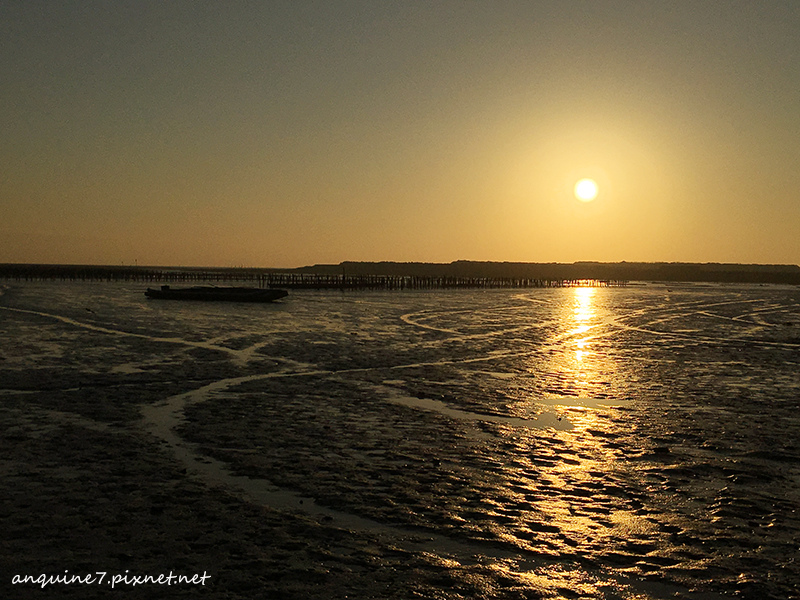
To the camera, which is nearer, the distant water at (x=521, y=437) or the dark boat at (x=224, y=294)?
the distant water at (x=521, y=437)

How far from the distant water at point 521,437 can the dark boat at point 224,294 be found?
3025 centimetres

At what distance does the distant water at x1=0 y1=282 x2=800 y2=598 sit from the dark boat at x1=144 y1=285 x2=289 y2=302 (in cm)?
3025

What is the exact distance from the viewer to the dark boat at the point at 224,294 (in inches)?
2346

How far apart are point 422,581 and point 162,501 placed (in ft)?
12.6

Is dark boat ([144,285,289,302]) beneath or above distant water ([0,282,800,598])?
above

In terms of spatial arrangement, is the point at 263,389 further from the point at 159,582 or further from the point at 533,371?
the point at 159,582

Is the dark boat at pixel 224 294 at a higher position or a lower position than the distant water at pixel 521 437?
higher

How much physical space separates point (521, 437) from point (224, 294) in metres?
52.7

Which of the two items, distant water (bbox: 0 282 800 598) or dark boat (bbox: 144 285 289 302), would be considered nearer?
distant water (bbox: 0 282 800 598)

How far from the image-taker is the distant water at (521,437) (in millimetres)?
6996

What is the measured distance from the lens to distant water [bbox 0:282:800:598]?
700cm

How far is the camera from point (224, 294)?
201ft

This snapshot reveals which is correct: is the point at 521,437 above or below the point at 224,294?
below

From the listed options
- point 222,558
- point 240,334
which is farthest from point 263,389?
point 240,334
